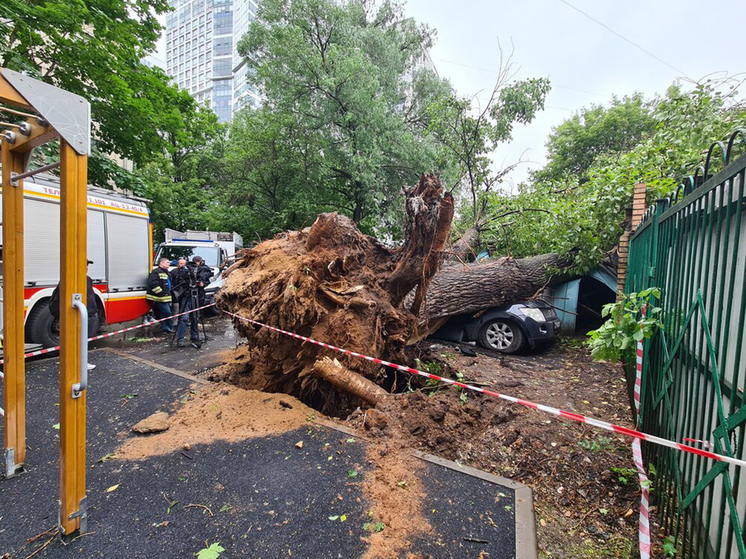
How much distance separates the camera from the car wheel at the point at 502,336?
21.9 ft

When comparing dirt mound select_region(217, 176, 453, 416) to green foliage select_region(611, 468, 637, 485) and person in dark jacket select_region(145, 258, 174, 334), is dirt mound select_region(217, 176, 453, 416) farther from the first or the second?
person in dark jacket select_region(145, 258, 174, 334)

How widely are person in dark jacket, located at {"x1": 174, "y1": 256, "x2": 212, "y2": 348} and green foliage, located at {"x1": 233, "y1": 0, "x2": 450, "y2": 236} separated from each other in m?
6.84

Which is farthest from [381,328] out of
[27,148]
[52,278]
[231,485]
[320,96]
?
[320,96]

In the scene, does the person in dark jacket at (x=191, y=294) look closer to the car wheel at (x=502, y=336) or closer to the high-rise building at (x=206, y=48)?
the car wheel at (x=502, y=336)

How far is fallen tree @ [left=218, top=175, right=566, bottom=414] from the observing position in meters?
3.81

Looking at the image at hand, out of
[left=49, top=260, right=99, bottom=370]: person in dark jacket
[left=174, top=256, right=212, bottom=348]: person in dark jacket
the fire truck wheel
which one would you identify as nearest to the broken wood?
[left=49, top=260, right=99, bottom=370]: person in dark jacket

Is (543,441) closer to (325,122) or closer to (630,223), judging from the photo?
(630,223)

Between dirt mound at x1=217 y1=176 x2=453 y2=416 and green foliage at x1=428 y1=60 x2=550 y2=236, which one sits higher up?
green foliage at x1=428 y1=60 x2=550 y2=236

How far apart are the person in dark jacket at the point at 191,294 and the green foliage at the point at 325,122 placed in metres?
6.84

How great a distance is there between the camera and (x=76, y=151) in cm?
192

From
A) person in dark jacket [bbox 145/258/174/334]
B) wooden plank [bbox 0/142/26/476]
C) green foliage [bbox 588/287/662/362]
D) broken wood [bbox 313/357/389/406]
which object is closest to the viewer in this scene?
wooden plank [bbox 0/142/26/476]

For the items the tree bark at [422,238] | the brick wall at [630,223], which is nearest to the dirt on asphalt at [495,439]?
the tree bark at [422,238]

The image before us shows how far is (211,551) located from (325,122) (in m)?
13.6

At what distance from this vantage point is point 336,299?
410cm
